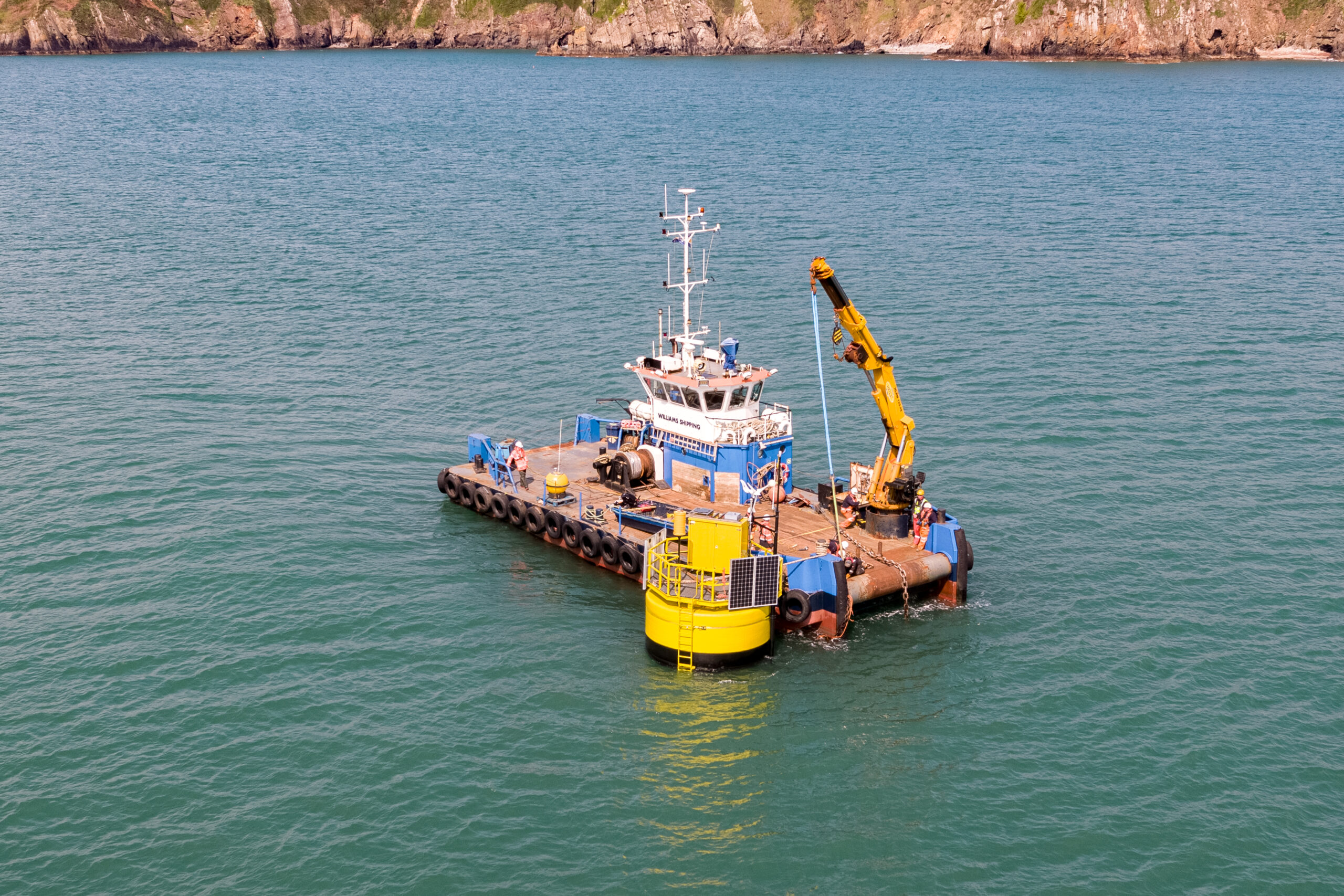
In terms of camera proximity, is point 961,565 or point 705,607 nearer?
point 705,607

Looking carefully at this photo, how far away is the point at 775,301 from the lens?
75.3 metres

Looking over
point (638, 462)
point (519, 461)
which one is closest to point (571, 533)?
point (638, 462)

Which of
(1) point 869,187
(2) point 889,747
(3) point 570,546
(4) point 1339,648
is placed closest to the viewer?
(2) point 889,747

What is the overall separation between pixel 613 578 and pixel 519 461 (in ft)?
21.1

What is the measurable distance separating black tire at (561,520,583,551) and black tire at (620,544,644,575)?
217 centimetres

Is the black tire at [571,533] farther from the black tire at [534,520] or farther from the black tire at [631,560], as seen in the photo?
the black tire at [631,560]

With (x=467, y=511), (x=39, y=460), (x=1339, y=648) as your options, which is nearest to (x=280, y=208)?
(x=39, y=460)

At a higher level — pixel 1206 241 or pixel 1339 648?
pixel 1206 241

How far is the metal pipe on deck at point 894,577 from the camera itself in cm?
3888

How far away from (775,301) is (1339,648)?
42.8 meters

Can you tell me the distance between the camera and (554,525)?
44938mm

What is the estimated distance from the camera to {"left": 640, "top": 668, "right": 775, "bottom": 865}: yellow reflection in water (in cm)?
3012

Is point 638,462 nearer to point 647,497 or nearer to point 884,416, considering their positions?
point 647,497

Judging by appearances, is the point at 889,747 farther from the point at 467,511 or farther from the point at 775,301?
the point at 775,301
